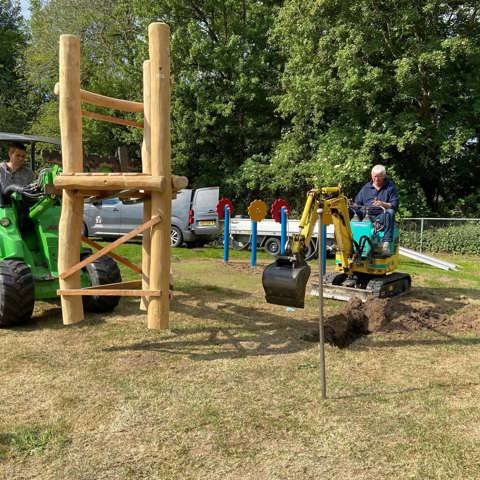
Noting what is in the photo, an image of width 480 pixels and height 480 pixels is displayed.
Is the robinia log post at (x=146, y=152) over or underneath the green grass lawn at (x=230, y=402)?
over

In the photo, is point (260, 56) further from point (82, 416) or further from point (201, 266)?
point (82, 416)

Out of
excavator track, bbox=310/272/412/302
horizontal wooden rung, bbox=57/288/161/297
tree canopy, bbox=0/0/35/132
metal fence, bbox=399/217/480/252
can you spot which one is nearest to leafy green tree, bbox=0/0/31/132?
tree canopy, bbox=0/0/35/132

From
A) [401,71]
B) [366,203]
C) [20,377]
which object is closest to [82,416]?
[20,377]

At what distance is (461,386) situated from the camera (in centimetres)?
431

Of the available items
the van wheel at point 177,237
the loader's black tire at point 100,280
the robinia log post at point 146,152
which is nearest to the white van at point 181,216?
the van wheel at point 177,237

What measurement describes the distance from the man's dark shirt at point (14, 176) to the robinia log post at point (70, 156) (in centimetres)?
171

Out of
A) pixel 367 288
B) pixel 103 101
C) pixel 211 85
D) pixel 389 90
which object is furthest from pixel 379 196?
pixel 211 85

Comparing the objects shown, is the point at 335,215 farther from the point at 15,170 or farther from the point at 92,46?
the point at 92,46

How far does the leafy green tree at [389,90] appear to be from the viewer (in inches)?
643

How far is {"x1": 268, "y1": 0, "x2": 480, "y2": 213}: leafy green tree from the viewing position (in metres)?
16.3

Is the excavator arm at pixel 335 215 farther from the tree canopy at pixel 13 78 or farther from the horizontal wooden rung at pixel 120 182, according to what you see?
the tree canopy at pixel 13 78

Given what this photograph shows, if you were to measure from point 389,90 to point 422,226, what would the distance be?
5.05m

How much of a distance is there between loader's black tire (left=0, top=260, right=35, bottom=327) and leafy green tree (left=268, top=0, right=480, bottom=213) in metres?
13.5

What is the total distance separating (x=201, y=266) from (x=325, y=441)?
26.8 feet
